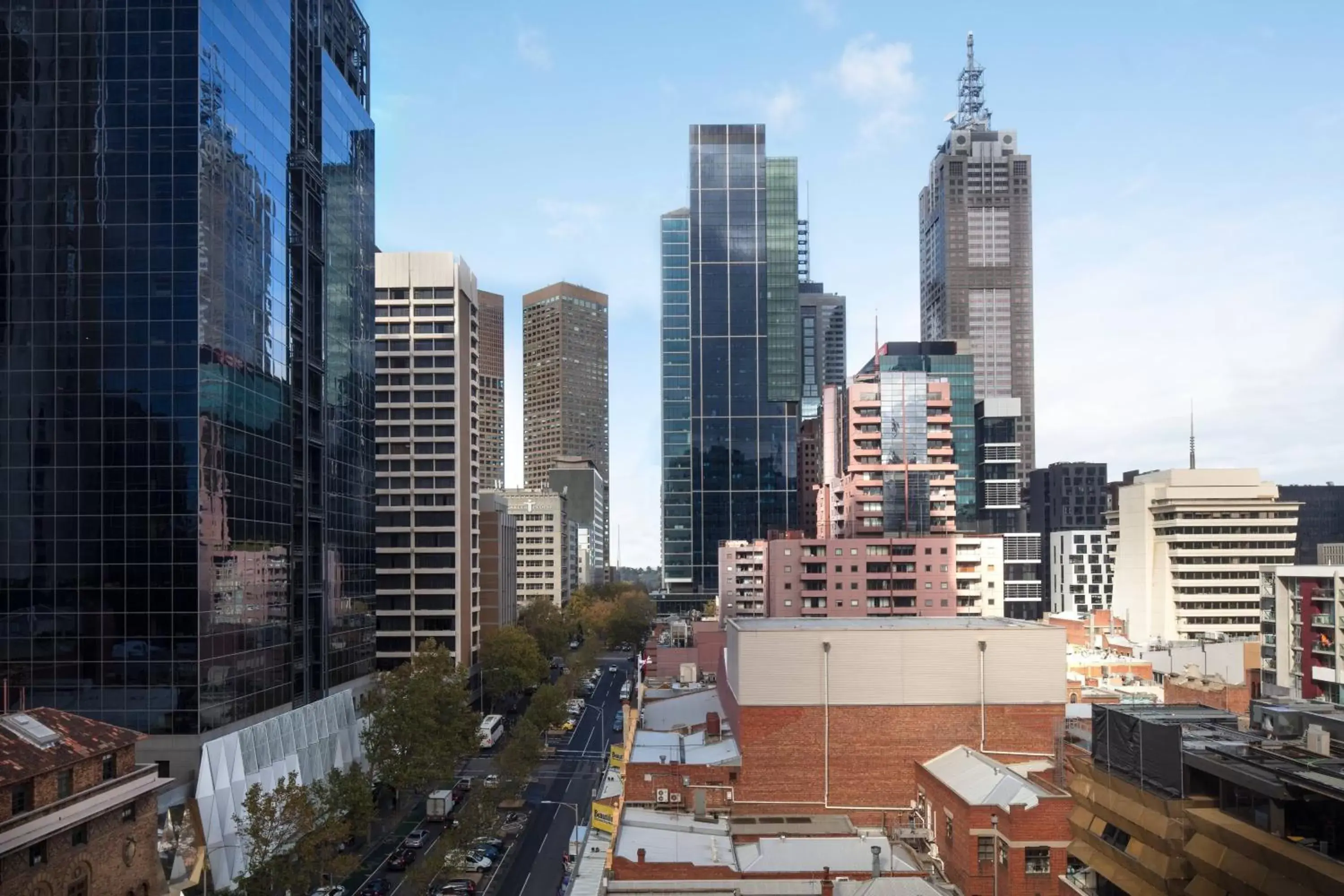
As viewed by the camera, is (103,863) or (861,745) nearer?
(103,863)

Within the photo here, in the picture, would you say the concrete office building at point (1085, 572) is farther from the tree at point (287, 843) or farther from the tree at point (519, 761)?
the tree at point (287, 843)

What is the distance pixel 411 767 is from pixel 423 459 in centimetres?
4430

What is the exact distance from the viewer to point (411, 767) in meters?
63.8

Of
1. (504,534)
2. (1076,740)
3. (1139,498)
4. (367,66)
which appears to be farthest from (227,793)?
(1139,498)

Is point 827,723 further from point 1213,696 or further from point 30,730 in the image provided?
point 30,730

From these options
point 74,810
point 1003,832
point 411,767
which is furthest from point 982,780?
point 411,767

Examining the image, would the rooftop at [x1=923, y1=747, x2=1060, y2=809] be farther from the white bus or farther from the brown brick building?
the white bus

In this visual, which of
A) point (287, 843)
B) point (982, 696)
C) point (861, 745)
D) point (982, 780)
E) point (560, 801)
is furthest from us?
point (560, 801)

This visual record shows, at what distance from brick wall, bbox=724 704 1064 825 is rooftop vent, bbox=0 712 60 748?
Answer: 28.9 m

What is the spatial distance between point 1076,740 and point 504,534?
86873 millimetres

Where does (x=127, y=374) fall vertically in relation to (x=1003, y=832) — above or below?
above

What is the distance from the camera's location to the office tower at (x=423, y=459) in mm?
100250

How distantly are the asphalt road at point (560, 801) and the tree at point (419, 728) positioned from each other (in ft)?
24.9

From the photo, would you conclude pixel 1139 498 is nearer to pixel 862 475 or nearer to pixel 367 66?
pixel 862 475
